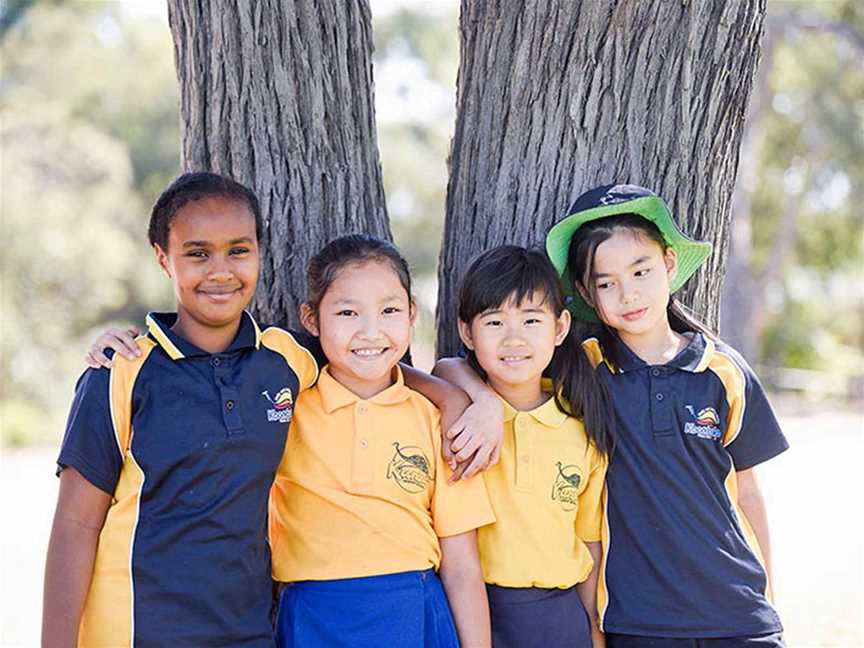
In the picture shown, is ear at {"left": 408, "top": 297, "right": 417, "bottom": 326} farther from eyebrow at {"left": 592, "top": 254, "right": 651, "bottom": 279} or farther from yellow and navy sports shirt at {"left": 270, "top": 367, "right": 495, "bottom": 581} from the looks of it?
eyebrow at {"left": 592, "top": 254, "right": 651, "bottom": 279}

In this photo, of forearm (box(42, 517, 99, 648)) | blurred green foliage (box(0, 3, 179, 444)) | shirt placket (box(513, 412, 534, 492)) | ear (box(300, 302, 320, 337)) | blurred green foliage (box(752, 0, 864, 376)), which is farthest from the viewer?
blurred green foliage (box(752, 0, 864, 376))

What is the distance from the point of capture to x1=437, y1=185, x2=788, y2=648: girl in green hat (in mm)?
3029

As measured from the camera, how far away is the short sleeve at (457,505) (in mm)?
2922

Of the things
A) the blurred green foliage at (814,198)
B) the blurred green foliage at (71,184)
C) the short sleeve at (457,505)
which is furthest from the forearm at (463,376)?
the blurred green foliage at (814,198)

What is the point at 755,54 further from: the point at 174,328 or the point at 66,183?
the point at 66,183

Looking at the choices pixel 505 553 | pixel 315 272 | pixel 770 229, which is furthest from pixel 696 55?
pixel 770 229

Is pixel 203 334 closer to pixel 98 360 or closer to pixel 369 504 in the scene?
pixel 98 360

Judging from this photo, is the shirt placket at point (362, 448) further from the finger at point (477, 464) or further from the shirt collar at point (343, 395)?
the finger at point (477, 464)

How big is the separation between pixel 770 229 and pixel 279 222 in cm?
2337

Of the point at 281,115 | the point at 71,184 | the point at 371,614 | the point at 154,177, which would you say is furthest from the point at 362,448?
the point at 154,177

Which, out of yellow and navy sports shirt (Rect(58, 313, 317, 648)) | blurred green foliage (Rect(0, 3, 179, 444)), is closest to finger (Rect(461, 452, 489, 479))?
yellow and navy sports shirt (Rect(58, 313, 317, 648))

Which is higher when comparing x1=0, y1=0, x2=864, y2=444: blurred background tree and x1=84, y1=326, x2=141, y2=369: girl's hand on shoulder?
x1=0, y1=0, x2=864, y2=444: blurred background tree

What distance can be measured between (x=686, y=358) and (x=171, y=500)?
4.76 ft

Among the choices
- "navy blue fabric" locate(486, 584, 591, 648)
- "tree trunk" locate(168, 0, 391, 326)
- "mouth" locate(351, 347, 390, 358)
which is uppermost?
"tree trunk" locate(168, 0, 391, 326)
